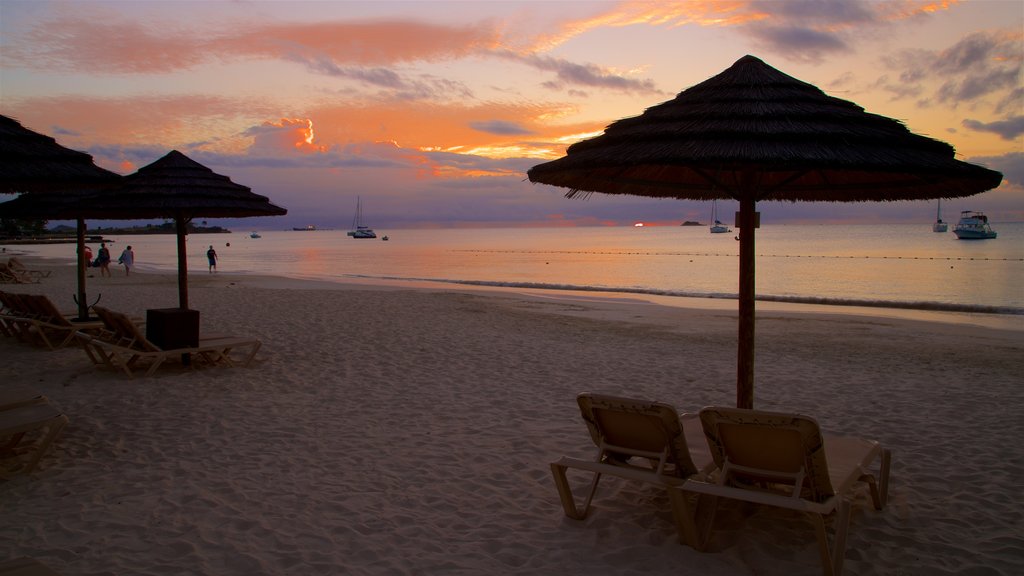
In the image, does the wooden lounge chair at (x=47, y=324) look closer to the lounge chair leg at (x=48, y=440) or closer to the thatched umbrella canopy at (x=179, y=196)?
the thatched umbrella canopy at (x=179, y=196)

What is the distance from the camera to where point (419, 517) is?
12.7 ft

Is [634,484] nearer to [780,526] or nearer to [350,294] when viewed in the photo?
[780,526]

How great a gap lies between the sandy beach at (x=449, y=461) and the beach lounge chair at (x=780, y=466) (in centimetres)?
37

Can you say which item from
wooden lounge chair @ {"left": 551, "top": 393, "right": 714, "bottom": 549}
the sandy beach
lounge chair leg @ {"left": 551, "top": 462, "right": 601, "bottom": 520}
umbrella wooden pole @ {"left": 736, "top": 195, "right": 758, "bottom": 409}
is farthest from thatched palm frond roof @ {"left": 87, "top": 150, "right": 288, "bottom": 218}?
umbrella wooden pole @ {"left": 736, "top": 195, "right": 758, "bottom": 409}

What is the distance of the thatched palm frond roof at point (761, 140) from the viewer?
3475 millimetres

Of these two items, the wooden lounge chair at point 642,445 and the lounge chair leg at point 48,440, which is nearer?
the wooden lounge chair at point 642,445

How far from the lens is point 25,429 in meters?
4.22

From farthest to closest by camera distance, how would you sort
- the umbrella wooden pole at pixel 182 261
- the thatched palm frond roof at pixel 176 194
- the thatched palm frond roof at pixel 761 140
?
the umbrella wooden pole at pixel 182 261
the thatched palm frond roof at pixel 176 194
the thatched palm frond roof at pixel 761 140

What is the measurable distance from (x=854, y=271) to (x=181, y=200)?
40785mm

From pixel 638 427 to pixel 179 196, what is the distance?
6.52 metres

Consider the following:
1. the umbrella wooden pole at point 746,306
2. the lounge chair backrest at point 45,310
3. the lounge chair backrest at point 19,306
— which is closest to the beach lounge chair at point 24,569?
the umbrella wooden pole at point 746,306

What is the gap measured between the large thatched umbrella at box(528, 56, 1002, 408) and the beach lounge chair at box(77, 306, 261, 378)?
505cm

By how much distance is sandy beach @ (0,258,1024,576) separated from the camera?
133 inches

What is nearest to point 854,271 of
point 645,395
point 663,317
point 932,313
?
point 932,313
